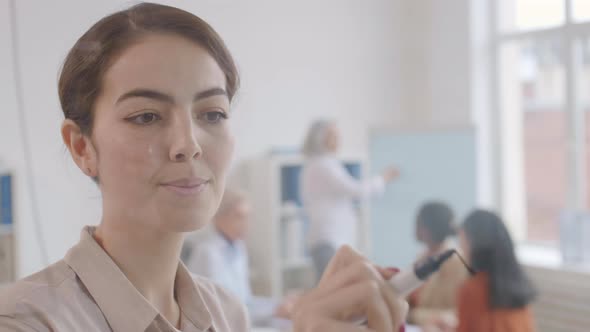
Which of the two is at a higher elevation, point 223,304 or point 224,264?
point 223,304

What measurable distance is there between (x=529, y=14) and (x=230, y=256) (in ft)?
8.22

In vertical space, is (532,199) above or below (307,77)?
below

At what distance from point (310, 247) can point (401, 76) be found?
1.65 metres

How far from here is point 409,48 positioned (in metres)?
4.21

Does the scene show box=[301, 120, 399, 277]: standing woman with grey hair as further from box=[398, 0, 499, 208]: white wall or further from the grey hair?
box=[398, 0, 499, 208]: white wall

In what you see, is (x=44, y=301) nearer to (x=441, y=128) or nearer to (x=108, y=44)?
(x=108, y=44)

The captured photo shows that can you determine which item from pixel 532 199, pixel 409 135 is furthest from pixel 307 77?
pixel 532 199

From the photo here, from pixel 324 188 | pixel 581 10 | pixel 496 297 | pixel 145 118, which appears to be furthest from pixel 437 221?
pixel 145 118

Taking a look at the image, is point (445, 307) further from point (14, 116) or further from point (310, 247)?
point (14, 116)

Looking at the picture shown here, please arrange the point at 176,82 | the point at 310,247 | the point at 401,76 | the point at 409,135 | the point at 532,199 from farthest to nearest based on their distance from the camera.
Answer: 1. the point at 401,76
2. the point at 532,199
3. the point at 409,135
4. the point at 310,247
5. the point at 176,82

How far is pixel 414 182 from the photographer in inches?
143

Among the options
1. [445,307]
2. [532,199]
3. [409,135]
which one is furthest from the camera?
[532,199]

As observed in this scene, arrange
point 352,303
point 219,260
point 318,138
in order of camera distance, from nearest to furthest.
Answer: point 352,303
point 219,260
point 318,138

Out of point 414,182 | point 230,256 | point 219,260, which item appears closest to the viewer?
point 219,260
